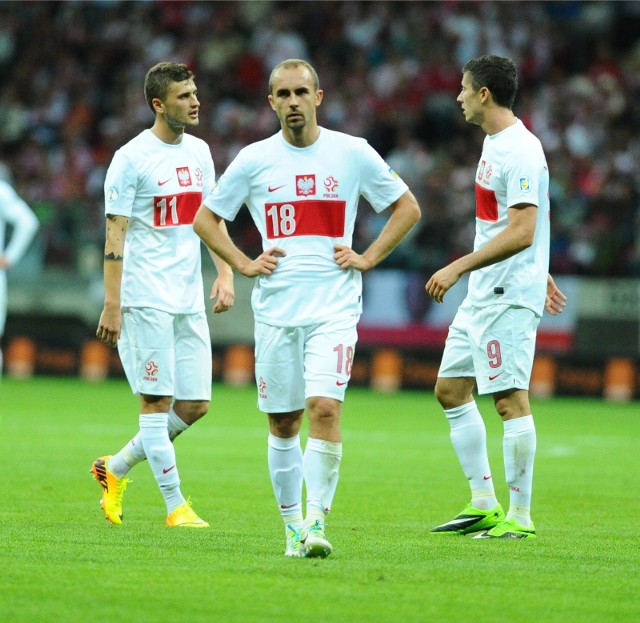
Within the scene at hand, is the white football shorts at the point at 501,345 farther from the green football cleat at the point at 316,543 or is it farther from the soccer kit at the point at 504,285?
the green football cleat at the point at 316,543

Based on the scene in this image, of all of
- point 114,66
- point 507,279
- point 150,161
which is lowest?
point 507,279

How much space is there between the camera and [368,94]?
24.1 metres

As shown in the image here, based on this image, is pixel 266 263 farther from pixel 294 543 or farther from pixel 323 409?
pixel 294 543

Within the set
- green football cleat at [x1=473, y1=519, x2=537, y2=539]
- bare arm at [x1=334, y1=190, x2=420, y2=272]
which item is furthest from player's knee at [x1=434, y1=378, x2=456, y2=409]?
bare arm at [x1=334, y1=190, x2=420, y2=272]

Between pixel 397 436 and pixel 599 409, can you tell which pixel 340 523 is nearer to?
pixel 397 436

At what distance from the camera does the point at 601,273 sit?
1947 cm

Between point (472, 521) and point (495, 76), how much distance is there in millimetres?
2468

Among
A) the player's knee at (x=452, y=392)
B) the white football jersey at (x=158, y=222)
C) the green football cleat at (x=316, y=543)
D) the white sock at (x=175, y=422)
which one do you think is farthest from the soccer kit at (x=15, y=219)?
the green football cleat at (x=316, y=543)

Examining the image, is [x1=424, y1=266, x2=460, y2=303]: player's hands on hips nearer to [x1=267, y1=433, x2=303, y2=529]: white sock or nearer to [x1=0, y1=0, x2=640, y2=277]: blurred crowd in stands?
[x1=267, y1=433, x2=303, y2=529]: white sock

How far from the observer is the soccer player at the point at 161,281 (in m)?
8.18

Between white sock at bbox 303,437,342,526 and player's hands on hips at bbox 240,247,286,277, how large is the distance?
838 millimetres

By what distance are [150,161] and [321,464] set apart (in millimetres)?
2487

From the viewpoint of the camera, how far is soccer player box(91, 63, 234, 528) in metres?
8.18

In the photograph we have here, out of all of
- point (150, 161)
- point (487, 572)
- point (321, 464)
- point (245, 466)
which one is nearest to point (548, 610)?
point (487, 572)
